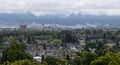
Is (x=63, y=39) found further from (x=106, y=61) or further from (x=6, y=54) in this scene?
(x=106, y=61)

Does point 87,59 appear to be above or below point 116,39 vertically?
above

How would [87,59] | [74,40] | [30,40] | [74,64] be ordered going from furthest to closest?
[74,40] < [30,40] < [74,64] < [87,59]

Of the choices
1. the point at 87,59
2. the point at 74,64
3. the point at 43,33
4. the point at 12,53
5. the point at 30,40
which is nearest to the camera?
the point at 12,53

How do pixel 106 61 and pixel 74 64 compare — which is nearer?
pixel 106 61

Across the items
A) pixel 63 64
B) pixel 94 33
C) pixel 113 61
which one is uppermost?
pixel 113 61

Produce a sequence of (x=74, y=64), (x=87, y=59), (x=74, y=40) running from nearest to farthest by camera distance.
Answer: (x=87, y=59), (x=74, y=64), (x=74, y=40)

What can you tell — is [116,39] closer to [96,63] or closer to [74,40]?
[74,40]

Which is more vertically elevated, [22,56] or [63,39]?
[22,56]

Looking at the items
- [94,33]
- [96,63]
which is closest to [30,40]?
[94,33]

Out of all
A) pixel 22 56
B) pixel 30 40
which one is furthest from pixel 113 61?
pixel 30 40
